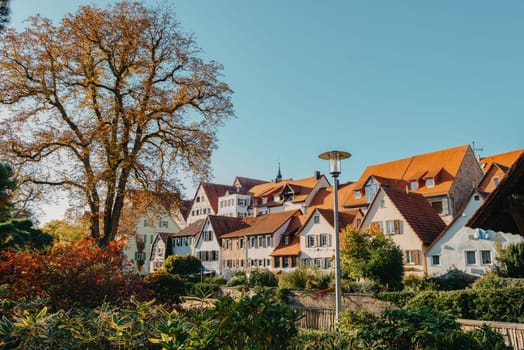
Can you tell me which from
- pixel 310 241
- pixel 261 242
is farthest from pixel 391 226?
pixel 261 242

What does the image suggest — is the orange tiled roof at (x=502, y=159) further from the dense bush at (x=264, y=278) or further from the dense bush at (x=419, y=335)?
the dense bush at (x=419, y=335)

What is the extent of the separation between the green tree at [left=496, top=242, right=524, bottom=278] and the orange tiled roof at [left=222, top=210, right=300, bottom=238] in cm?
2687

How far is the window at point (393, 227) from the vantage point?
3741cm

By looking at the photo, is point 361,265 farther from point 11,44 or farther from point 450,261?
point 11,44

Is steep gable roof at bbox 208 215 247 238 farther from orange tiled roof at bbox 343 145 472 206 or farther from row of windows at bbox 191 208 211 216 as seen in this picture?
row of windows at bbox 191 208 211 216

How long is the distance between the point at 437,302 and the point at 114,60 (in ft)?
67.1

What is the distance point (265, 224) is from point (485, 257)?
27.2 m

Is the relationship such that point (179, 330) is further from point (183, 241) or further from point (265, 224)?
point (183, 241)

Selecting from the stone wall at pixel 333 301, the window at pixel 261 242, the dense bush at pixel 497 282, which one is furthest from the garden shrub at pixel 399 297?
the window at pixel 261 242

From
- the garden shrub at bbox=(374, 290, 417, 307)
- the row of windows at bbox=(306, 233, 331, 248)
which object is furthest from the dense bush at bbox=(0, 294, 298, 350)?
the row of windows at bbox=(306, 233, 331, 248)

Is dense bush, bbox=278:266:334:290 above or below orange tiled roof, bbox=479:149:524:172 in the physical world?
below

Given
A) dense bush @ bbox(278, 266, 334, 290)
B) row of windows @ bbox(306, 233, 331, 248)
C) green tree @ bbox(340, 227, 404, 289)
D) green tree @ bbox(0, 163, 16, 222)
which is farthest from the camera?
row of windows @ bbox(306, 233, 331, 248)

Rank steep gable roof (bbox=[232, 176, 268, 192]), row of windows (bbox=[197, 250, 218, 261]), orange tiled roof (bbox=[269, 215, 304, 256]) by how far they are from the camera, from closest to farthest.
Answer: orange tiled roof (bbox=[269, 215, 304, 256]), row of windows (bbox=[197, 250, 218, 261]), steep gable roof (bbox=[232, 176, 268, 192])

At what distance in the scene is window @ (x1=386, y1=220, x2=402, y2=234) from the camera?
3741 cm
